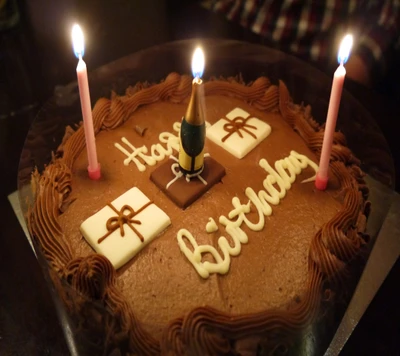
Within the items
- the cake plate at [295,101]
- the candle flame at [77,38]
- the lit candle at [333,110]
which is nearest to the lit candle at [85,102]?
the candle flame at [77,38]

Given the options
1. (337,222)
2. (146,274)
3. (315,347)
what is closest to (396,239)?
(337,222)

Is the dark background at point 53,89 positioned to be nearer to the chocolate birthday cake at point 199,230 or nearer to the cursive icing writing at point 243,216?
the chocolate birthday cake at point 199,230

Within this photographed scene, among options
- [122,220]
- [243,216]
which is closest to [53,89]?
[122,220]

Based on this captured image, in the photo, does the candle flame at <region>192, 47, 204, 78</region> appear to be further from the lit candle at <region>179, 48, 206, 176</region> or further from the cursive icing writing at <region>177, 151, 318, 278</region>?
the cursive icing writing at <region>177, 151, 318, 278</region>

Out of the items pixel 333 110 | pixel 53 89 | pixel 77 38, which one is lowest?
pixel 333 110

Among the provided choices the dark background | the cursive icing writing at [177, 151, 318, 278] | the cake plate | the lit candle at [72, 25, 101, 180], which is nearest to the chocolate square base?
the cursive icing writing at [177, 151, 318, 278]

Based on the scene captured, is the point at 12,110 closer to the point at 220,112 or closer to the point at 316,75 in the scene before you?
the point at 220,112

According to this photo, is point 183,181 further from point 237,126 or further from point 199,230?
point 237,126
